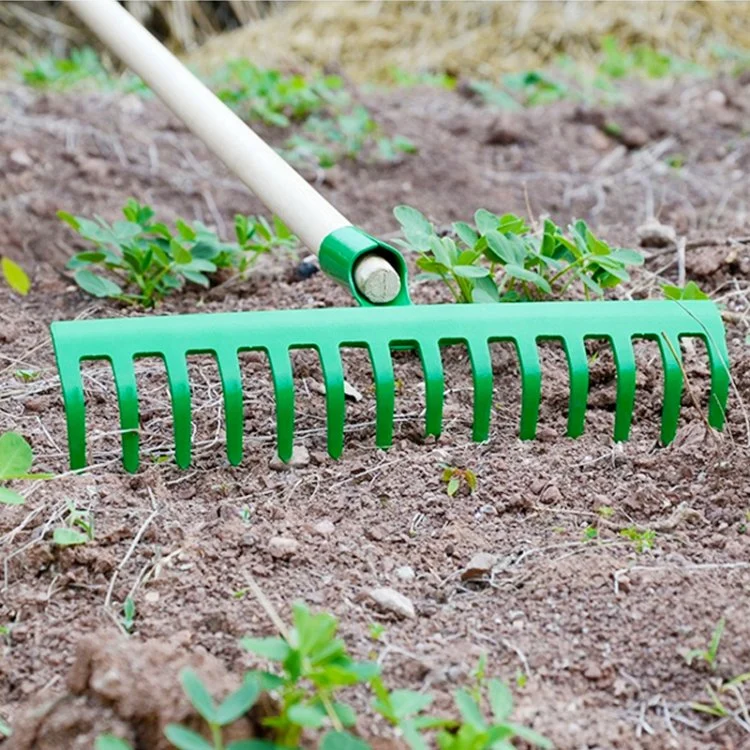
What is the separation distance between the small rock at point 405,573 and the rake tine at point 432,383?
15.6 inches

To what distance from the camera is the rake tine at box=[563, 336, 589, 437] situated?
2.11 meters

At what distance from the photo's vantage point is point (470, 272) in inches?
86.7

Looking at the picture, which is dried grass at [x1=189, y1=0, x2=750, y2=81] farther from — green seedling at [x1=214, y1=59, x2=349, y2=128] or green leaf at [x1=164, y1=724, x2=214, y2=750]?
green leaf at [x1=164, y1=724, x2=214, y2=750]

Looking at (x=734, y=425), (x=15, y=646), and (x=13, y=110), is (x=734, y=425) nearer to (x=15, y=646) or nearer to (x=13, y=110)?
(x=15, y=646)

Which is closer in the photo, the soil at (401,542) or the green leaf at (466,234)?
the soil at (401,542)

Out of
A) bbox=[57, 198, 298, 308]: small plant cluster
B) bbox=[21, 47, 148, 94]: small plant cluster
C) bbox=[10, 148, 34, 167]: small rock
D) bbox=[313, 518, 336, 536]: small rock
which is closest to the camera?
bbox=[313, 518, 336, 536]: small rock

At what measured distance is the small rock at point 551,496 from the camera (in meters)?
1.93

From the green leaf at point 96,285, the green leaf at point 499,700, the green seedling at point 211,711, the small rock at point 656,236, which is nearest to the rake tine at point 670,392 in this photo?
the small rock at point 656,236

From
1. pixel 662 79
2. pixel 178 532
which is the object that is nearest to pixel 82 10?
pixel 178 532

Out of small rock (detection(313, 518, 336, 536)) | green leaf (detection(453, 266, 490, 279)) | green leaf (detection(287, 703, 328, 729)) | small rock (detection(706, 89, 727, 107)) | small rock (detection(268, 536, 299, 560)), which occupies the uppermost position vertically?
green leaf (detection(287, 703, 328, 729))

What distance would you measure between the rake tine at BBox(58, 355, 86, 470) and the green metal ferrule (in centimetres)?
51

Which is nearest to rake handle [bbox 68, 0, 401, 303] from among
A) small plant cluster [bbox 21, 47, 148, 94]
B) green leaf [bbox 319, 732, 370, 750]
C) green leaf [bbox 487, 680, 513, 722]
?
green leaf [bbox 487, 680, 513, 722]

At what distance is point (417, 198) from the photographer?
3.62m

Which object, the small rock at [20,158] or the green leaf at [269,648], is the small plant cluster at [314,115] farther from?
the green leaf at [269,648]
